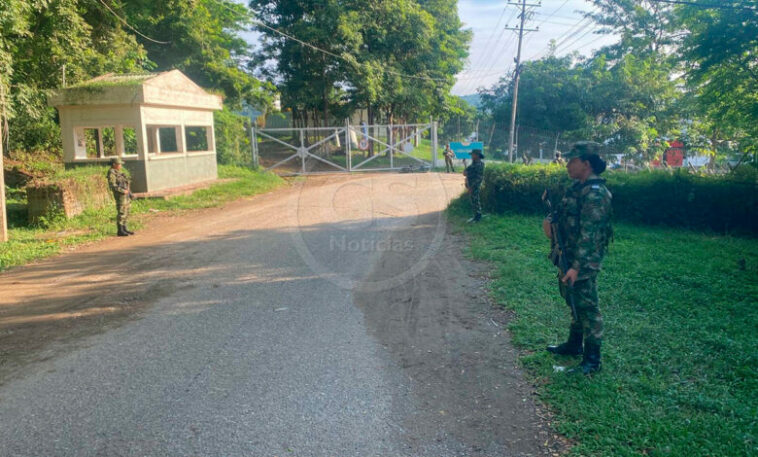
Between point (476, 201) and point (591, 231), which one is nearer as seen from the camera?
point (591, 231)

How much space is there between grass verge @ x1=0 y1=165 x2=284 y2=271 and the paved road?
749mm

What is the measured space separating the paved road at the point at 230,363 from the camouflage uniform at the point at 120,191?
128 cm

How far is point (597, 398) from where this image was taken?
4160mm

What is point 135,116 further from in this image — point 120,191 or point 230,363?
point 230,363


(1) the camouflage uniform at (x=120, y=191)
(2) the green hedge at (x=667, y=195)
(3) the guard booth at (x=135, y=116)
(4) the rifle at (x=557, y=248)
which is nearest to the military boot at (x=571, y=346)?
(4) the rifle at (x=557, y=248)

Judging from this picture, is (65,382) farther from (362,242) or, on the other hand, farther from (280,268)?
(362,242)

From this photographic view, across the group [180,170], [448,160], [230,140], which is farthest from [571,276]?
[448,160]

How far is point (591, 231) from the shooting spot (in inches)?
179

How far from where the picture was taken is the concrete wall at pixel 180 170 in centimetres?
1587

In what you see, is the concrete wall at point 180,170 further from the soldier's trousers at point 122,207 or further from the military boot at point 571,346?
the military boot at point 571,346

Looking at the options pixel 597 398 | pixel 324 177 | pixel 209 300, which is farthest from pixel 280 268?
pixel 324 177

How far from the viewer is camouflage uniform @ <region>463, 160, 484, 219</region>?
12.0 meters

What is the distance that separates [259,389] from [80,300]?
3.98m

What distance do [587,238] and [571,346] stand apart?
1.07 m
